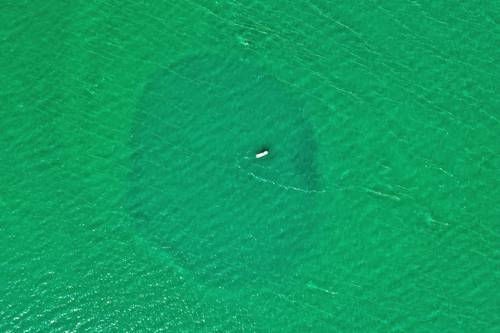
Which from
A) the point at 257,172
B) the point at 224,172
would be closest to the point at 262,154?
the point at 257,172

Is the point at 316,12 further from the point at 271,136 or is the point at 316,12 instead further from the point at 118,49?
the point at 118,49

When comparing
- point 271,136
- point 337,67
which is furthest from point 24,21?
point 337,67

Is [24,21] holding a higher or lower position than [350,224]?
higher

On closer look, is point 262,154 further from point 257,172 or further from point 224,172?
point 224,172
